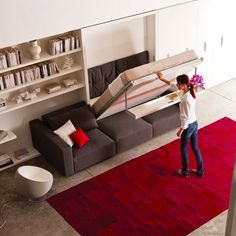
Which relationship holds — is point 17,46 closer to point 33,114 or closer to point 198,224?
point 33,114

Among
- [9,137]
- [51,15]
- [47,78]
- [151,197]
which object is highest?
[51,15]

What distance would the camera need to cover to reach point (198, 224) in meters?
5.39

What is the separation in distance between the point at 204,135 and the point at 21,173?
3.20 m

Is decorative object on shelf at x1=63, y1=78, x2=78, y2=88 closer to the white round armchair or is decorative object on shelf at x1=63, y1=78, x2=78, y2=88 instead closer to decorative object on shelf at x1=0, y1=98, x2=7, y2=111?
decorative object on shelf at x1=0, y1=98, x2=7, y2=111

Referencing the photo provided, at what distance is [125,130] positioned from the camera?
675cm

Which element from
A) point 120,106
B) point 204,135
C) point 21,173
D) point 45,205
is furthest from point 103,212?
point 204,135

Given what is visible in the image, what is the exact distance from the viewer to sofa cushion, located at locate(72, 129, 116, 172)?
6.33m

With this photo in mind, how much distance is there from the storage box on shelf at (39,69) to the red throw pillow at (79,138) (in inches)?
29.4

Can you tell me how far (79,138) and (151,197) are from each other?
1405 millimetres

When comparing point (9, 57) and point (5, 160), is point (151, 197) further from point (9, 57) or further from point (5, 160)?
point (9, 57)

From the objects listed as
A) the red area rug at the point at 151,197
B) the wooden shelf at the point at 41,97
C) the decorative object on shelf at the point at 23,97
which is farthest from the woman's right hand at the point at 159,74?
the decorative object on shelf at the point at 23,97

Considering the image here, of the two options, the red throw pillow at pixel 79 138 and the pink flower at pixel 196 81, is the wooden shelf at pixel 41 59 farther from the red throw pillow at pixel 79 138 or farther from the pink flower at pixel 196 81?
the pink flower at pixel 196 81

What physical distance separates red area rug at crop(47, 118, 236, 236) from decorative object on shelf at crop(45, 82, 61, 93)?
5.09ft

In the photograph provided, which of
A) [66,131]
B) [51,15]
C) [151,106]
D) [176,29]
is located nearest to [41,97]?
[66,131]
